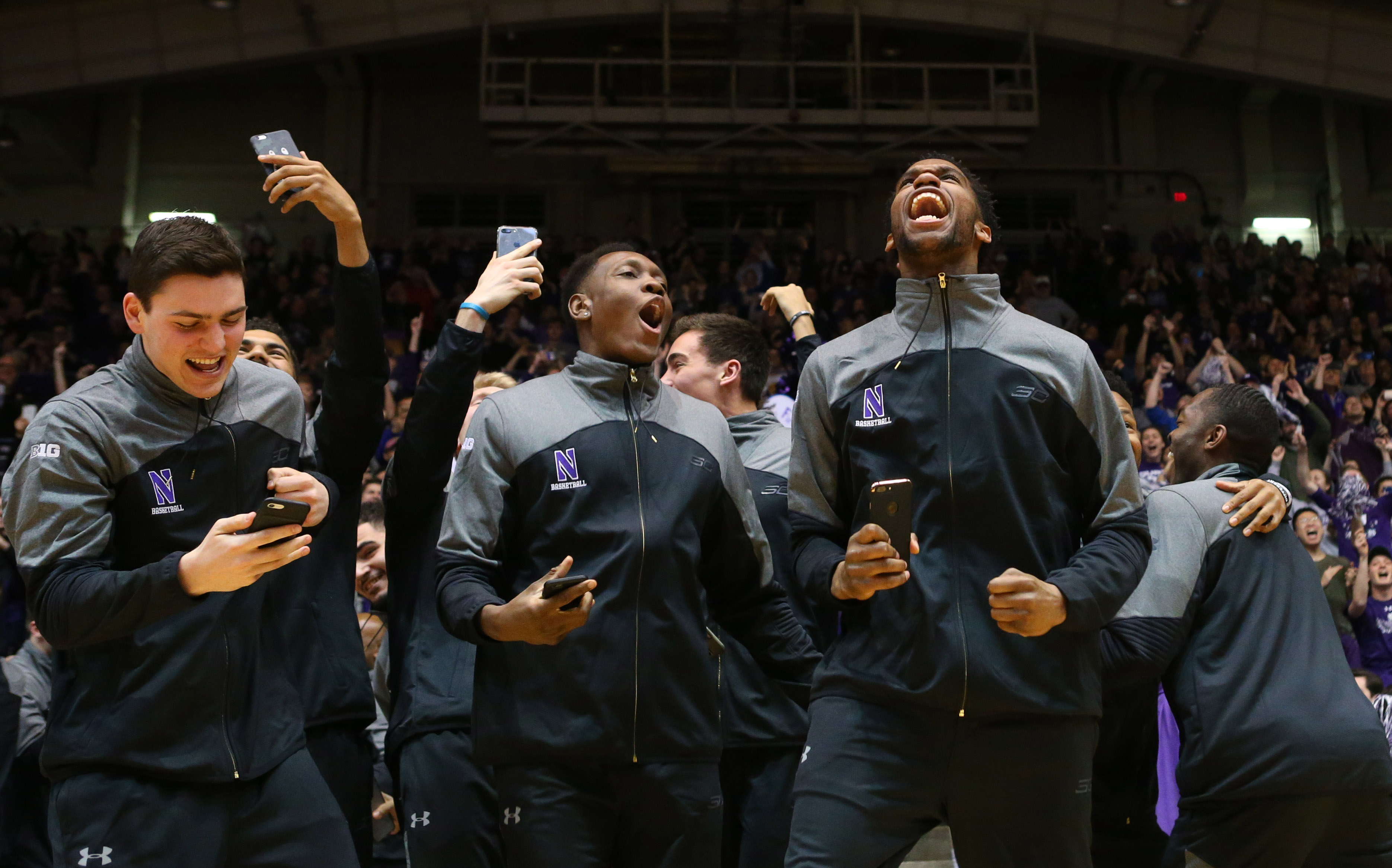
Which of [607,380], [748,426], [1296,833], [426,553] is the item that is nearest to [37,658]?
[426,553]

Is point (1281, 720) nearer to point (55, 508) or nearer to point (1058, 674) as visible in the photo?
point (1058, 674)

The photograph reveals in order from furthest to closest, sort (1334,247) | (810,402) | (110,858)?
A: 1. (1334,247)
2. (810,402)
3. (110,858)

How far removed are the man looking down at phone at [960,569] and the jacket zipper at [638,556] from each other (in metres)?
0.36

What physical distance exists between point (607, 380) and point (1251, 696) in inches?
73.8

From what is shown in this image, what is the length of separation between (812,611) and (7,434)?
941 cm

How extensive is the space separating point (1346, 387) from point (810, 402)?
42.1 feet

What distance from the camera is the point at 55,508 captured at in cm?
271

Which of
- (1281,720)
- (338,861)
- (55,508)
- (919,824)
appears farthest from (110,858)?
(1281,720)

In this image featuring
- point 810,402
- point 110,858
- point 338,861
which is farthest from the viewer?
point 810,402

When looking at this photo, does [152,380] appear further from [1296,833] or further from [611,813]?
[1296,833]

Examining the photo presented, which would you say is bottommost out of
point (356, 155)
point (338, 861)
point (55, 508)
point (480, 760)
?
point (338, 861)

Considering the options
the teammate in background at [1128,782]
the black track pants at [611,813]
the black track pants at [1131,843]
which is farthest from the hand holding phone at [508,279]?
→ the black track pants at [1131,843]

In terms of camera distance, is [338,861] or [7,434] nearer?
[338,861]

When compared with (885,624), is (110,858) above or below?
below
